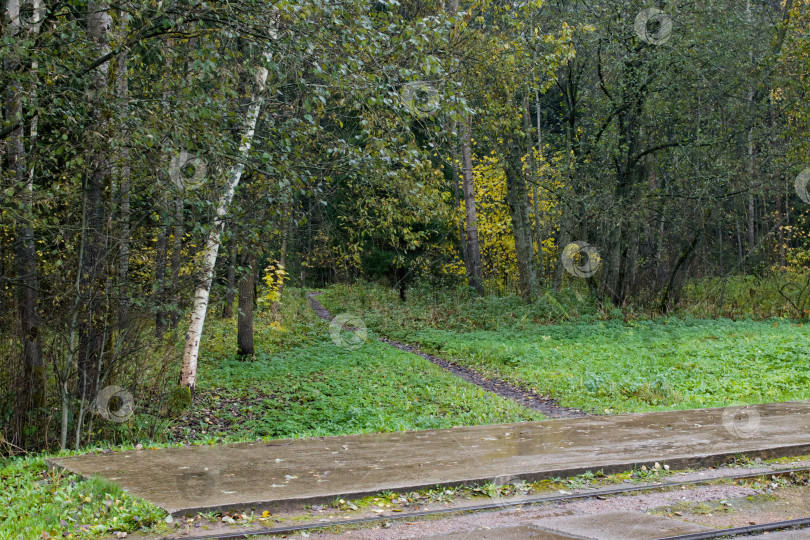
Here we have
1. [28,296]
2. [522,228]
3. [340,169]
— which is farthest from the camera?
[522,228]

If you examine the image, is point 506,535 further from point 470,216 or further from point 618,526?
point 470,216

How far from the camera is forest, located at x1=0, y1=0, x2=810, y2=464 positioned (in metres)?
6.77

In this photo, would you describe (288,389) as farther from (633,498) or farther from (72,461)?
(633,498)

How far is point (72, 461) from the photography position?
5.83 m

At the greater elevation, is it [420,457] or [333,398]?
[420,457]

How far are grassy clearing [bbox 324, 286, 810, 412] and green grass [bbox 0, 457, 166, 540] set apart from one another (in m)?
6.93

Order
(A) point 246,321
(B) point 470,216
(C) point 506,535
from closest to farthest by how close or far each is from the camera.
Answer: (C) point 506,535, (A) point 246,321, (B) point 470,216

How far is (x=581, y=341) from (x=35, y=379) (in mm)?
11934

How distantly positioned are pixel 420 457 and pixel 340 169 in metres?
3.88

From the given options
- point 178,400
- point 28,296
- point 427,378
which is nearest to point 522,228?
point 427,378

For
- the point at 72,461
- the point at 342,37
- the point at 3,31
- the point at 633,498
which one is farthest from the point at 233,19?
the point at 633,498

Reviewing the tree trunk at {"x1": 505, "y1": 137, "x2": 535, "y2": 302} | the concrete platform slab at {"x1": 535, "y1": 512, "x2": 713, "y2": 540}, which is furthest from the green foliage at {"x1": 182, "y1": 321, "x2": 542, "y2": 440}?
the tree trunk at {"x1": 505, "y1": 137, "x2": 535, "y2": 302}

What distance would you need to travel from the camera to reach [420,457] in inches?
237

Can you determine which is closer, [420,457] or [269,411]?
[420,457]
